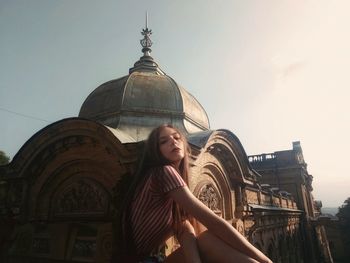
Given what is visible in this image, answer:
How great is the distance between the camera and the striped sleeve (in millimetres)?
2498

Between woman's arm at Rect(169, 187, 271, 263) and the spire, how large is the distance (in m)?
10.8

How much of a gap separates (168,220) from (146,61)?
11.5m

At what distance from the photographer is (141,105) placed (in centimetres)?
1005

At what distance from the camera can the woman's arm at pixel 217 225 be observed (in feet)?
7.67

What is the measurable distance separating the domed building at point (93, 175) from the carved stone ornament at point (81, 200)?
26 millimetres

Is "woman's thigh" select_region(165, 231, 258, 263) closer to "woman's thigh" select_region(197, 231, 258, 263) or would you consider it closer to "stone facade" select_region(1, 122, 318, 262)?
"woman's thigh" select_region(197, 231, 258, 263)

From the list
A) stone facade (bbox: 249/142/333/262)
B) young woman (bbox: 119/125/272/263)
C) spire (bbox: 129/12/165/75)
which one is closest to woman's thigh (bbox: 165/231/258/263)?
young woman (bbox: 119/125/272/263)

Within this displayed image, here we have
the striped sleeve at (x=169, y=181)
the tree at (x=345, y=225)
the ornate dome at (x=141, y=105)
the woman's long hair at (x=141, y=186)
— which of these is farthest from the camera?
the tree at (x=345, y=225)

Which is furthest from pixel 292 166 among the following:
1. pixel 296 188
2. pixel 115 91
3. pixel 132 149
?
pixel 132 149

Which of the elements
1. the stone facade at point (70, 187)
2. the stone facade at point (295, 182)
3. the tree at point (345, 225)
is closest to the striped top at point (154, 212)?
the stone facade at point (70, 187)

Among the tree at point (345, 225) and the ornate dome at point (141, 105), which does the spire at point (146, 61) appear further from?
the tree at point (345, 225)

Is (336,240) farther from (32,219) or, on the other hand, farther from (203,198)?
(32,219)

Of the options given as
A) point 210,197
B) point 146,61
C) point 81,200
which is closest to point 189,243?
point 81,200

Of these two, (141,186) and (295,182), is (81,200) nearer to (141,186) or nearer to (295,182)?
(141,186)
